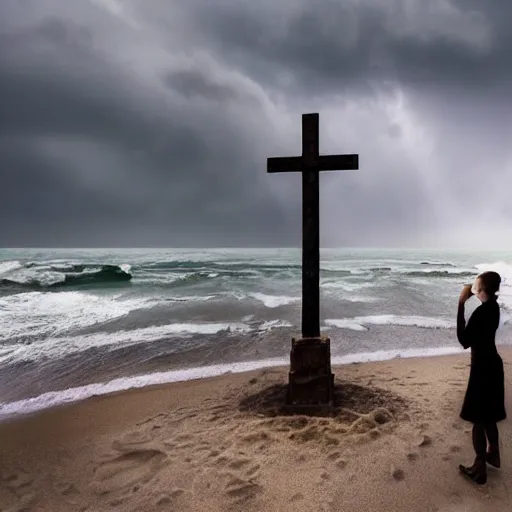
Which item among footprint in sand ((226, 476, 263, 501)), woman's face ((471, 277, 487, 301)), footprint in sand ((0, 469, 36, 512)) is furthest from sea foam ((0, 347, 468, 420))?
woman's face ((471, 277, 487, 301))

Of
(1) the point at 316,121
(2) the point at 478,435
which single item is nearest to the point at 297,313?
(1) the point at 316,121

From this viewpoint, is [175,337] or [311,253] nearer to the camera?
[311,253]

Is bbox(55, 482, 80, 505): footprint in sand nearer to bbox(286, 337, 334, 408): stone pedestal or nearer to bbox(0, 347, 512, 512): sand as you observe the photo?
bbox(0, 347, 512, 512): sand

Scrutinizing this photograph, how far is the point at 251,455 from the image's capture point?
356 cm

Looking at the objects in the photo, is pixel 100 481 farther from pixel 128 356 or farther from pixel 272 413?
pixel 128 356

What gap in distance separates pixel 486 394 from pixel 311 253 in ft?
7.27

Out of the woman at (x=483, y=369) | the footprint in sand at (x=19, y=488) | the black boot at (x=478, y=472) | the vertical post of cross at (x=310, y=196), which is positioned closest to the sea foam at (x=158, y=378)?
the footprint in sand at (x=19, y=488)

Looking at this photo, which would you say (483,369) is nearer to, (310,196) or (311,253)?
(311,253)

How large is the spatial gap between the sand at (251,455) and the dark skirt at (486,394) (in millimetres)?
560

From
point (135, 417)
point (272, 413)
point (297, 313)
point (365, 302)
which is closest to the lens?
point (272, 413)

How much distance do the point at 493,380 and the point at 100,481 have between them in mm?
3392

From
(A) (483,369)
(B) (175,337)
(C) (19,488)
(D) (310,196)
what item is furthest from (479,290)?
(B) (175,337)

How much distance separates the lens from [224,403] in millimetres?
4980

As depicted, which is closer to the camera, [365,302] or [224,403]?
[224,403]
